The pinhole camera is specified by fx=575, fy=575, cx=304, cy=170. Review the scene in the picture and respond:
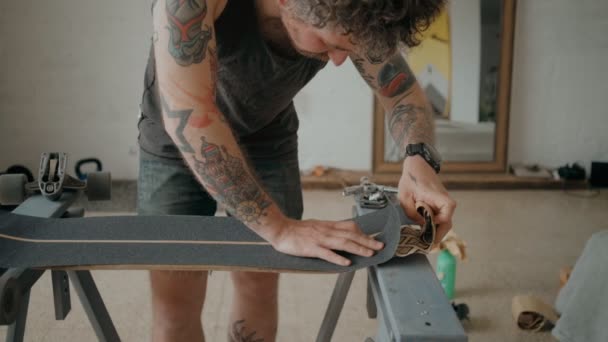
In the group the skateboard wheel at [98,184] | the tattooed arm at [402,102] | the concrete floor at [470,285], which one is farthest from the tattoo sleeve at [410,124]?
the concrete floor at [470,285]

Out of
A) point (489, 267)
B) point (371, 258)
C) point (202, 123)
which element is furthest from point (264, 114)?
point (489, 267)

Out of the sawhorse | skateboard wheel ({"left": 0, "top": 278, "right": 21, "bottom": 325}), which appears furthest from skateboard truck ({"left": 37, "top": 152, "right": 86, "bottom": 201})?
Result: the sawhorse

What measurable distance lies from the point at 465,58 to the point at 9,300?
312 centimetres

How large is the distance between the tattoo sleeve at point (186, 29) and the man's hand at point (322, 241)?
0.35m

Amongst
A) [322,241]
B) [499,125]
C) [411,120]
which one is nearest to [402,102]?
[411,120]

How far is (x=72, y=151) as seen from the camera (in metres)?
3.59

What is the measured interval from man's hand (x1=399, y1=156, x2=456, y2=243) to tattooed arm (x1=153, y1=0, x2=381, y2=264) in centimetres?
16

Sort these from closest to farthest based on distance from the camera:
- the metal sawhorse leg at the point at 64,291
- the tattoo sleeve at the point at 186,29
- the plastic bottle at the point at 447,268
Result: the tattoo sleeve at the point at 186,29
the metal sawhorse leg at the point at 64,291
the plastic bottle at the point at 447,268

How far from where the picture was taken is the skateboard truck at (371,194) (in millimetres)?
1262

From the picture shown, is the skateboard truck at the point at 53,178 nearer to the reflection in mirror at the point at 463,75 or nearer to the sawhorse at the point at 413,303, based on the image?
the sawhorse at the point at 413,303

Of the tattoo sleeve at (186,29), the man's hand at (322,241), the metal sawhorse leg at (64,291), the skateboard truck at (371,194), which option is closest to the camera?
the tattoo sleeve at (186,29)

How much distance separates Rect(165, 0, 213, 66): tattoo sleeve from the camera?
905 millimetres

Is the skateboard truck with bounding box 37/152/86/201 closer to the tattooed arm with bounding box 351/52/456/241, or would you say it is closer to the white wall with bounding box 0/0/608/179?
the tattooed arm with bounding box 351/52/456/241

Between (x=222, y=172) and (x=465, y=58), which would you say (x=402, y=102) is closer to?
(x=222, y=172)
